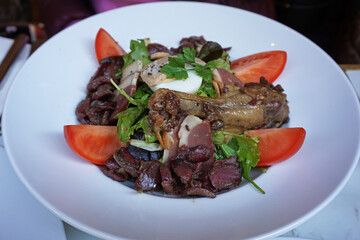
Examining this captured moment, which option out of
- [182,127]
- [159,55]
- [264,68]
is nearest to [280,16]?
[264,68]

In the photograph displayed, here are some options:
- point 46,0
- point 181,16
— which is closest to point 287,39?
point 181,16

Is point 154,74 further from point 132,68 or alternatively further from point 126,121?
point 126,121

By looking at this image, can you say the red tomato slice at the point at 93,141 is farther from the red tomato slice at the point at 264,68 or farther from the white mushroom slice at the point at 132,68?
the red tomato slice at the point at 264,68

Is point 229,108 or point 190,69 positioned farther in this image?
point 190,69

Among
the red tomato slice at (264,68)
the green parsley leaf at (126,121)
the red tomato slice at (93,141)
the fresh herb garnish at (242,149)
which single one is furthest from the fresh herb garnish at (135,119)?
the red tomato slice at (264,68)

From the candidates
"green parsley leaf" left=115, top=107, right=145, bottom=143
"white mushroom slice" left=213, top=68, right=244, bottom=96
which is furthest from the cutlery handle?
"white mushroom slice" left=213, top=68, right=244, bottom=96

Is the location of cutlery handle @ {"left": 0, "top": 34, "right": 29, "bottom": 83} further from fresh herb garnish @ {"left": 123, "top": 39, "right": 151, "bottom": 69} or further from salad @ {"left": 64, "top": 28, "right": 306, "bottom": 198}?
fresh herb garnish @ {"left": 123, "top": 39, "right": 151, "bottom": 69}
